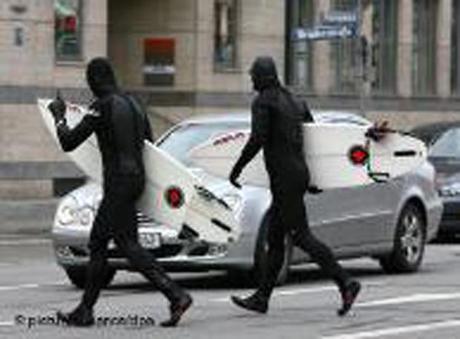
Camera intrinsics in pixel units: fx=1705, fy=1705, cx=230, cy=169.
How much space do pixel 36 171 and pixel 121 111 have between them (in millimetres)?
16831

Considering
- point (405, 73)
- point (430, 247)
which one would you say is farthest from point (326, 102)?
point (430, 247)

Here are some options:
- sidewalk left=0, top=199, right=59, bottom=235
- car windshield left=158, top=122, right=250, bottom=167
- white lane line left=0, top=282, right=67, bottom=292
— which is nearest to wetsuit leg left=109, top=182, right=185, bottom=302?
white lane line left=0, top=282, right=67, bottom=292

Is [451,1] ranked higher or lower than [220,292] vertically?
higher

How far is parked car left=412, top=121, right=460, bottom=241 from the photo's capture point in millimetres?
22469

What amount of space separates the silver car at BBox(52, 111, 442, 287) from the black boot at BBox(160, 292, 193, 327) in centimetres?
95

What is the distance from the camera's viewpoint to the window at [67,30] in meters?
29.3

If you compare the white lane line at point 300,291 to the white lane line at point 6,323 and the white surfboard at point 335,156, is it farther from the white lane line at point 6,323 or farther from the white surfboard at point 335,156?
the white lane line at point 6,323

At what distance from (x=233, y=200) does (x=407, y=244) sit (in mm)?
2940

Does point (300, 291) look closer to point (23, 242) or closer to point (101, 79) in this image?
point (101, 79)

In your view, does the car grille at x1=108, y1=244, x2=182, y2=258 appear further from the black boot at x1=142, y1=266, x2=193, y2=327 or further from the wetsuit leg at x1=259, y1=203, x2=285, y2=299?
the black boot at x1=142, y1=266, x2=193, y2=327

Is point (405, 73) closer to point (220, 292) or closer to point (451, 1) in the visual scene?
point (451, 1)

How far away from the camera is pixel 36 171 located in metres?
28.7

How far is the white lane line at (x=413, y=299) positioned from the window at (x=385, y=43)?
23.0 metres

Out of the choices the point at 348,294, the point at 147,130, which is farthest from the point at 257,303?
the point at 147,130
